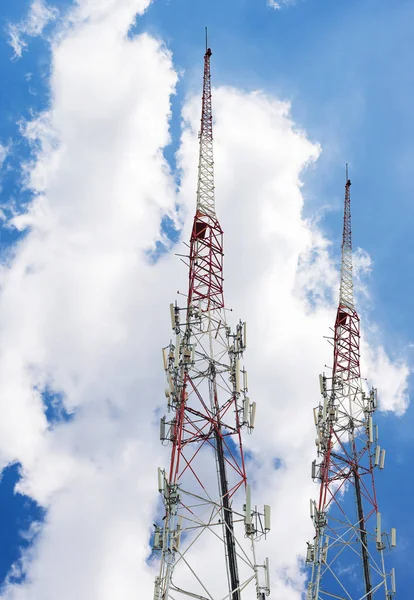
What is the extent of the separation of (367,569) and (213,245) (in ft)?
94.4

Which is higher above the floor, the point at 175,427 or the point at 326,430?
the point at 326,430

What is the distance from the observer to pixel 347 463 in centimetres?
6134

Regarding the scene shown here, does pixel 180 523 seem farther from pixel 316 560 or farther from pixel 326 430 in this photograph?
pixel 326 430

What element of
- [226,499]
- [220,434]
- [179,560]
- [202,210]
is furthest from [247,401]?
[202,210]

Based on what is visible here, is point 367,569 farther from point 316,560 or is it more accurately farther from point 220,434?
point 220,434

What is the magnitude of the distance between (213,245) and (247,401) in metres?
14.0

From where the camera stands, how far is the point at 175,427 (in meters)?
46.1

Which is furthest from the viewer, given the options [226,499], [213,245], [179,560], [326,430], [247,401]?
[326,430]

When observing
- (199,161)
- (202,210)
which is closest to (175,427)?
(202,210)

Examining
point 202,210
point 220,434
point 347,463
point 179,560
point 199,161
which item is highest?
point 199,161

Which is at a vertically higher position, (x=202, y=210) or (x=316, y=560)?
(x=202, y=210)

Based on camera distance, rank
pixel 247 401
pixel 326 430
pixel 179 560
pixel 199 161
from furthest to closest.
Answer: pixel 326 430, pixel 199 161, pixel 247 401, pixel 179 560

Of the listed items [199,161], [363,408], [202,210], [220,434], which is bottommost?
[220,434]

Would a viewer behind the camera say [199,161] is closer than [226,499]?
No
